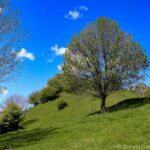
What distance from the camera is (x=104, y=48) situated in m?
49.0

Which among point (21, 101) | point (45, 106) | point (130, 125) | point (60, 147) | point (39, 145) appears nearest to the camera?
point (60, 147)

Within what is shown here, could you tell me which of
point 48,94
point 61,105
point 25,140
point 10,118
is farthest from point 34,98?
point 25,140

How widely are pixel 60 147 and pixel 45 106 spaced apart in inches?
2804

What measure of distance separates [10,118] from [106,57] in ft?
83.3

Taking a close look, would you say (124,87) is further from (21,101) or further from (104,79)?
(21,101)

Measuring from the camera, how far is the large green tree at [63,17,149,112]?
48.5 meters

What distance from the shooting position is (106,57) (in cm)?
4900

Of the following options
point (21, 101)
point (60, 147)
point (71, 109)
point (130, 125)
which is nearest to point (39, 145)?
point (60, 147)

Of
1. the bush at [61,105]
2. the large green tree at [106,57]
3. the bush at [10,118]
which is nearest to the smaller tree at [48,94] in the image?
the bush at [61,105]

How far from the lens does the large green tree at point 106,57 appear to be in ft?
159

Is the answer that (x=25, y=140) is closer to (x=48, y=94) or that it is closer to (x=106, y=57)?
(x=106, y=57)

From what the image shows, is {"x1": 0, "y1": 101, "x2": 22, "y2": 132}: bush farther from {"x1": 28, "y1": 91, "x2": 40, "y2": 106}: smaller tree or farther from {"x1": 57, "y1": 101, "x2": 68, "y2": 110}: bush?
{"x1": 28, "y1": 91, "x2": 40, "y2": 106}: smaller tree

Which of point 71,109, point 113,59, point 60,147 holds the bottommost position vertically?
point 60,147

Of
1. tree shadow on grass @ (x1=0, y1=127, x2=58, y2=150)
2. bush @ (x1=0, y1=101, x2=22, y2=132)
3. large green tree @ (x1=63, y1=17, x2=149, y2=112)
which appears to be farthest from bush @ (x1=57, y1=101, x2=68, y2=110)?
tree shadow on grass @ (x1=0, y1=127, x2=58, y2=150)
